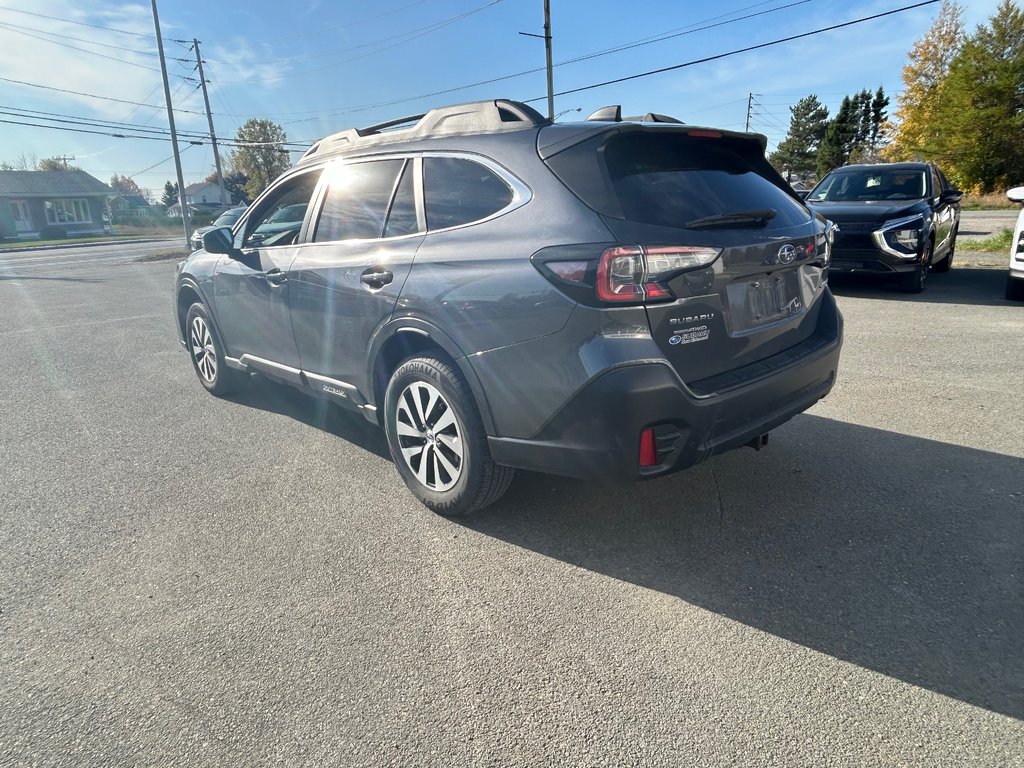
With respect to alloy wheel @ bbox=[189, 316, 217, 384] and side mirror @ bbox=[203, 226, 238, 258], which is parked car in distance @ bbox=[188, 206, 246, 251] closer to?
side mirror @ bbox=[203, 226, 238, 258]

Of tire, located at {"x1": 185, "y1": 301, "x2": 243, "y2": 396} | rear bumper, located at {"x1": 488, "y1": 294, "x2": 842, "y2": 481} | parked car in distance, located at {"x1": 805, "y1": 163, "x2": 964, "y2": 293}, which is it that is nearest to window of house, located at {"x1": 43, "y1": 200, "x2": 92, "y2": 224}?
tire, located at {"x1": 185, "y1": 301, "x2": 243, "y2": 396}

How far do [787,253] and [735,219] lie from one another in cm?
36

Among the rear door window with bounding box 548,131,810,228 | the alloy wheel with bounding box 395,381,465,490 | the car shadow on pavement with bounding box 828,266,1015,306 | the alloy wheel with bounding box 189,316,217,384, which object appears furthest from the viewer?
the car shadow on pavement with bounding box 828,266,1015,306

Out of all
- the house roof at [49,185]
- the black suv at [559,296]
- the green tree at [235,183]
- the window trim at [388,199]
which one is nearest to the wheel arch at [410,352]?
the black suv at [559,296]

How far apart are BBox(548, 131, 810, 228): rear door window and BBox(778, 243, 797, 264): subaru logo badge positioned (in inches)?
4.4

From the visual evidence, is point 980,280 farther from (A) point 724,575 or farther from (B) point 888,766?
(B) point 888,766

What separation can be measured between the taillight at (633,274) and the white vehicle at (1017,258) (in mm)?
6527

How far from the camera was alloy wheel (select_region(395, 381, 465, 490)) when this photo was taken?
10.3 feet

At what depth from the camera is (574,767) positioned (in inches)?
73.7

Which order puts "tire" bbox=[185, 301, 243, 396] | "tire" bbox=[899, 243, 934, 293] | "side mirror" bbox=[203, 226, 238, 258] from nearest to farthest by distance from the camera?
"side mirror" bbox=[203, 226, 238, 258]
"tire" bbox=[185, 301, 243, 396]
"tire" bbox=[899, 243, 934, 293]

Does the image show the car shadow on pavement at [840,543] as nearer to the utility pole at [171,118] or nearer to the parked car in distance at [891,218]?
the parked car in distance at [891,218]

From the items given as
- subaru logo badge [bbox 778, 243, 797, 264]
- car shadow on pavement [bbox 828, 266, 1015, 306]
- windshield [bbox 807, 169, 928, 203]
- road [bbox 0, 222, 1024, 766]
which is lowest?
road [bbox 0, 222, 1024, 766]

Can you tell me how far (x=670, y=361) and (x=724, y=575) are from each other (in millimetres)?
939

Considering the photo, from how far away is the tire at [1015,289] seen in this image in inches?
310
